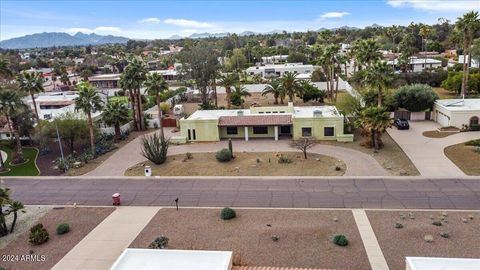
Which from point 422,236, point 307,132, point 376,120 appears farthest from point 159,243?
point 307,132

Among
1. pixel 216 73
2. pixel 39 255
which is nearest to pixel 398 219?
pixel 39 255

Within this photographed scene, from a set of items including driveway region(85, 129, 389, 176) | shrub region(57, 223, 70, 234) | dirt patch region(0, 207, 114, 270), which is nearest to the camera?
dirt patch region(0, 207, 114, 270)

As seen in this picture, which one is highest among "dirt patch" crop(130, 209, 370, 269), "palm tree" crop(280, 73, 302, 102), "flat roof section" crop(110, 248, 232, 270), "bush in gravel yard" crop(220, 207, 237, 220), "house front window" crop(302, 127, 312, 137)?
A: "palm tree" crop(280, 73, 302, 102)

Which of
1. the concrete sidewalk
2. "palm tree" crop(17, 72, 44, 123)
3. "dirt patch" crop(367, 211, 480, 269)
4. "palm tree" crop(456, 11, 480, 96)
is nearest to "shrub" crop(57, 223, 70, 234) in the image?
the concrete sidewalk

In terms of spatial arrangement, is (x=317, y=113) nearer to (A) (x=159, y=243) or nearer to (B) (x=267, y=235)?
(B) (x=267, y=235)

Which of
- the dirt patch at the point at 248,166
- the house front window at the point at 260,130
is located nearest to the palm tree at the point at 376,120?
the dirt patch at the point at 248,166

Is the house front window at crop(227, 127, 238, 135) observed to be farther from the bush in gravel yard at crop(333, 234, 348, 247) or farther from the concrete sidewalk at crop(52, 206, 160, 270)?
the bush in gravel yard at crop(333, 234, 348, 247)
